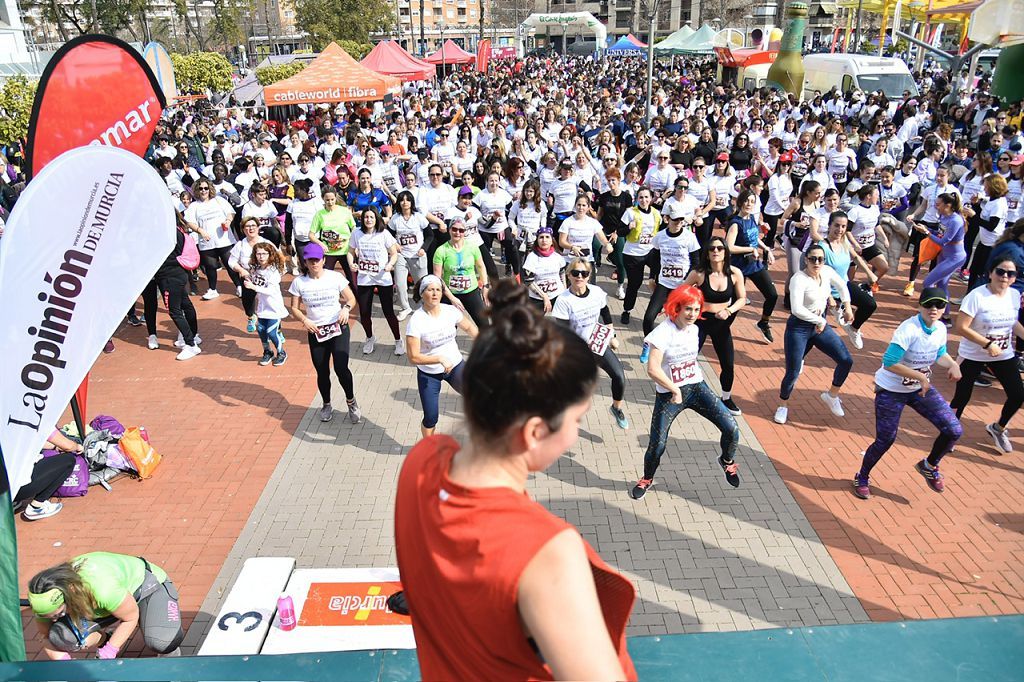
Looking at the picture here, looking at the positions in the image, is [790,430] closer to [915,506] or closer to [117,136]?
[915,506]

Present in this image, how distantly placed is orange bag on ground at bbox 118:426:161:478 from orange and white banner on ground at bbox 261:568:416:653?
9.31 ft

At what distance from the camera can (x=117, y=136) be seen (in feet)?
13.5

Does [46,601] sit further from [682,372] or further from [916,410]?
[916,410]

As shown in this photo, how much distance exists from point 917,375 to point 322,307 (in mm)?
5140

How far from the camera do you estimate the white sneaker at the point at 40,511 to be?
5.87 metres

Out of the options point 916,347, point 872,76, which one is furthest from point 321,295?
point 872,76

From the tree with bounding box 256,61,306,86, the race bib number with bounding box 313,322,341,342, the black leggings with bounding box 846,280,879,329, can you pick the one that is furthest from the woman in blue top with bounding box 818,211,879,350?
the tree with bounding box 256,61,306,86

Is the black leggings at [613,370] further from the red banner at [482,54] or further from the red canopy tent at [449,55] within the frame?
the red banner at [482,54]

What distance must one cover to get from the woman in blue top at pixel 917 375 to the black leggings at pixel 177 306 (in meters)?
7.95

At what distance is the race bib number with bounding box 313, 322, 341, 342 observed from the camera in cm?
683

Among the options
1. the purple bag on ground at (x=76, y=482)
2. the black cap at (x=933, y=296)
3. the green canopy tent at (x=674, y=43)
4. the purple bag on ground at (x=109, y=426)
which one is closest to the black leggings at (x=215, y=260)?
the purple bag on ground at (x=109, y=426)

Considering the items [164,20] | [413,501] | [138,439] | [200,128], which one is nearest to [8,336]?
[413,501]

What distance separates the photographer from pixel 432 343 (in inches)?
232

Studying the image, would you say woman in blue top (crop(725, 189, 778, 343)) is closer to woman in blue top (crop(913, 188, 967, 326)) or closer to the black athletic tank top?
the black athletic tank top
